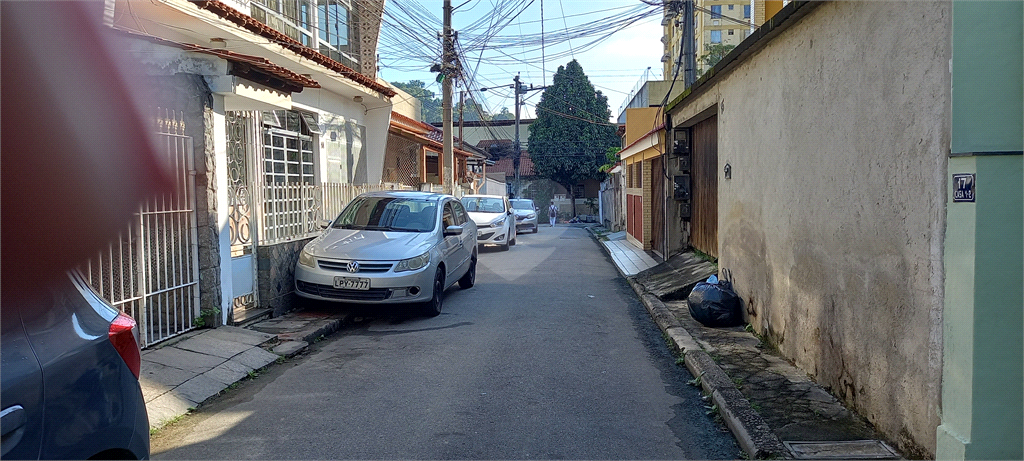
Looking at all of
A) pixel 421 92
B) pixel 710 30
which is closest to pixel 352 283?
pixel 421 92

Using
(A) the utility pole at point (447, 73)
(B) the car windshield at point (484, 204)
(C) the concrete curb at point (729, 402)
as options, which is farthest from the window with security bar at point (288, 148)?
(B) the car windshield at point (484, 204)

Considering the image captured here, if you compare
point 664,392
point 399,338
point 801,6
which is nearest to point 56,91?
point 399,338

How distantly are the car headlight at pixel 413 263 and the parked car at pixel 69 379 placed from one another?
562 cm

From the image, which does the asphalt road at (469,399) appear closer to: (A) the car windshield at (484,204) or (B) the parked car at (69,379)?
(B) the parked car at (69,379)

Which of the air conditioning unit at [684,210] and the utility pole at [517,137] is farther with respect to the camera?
the utility pole at [517,137]

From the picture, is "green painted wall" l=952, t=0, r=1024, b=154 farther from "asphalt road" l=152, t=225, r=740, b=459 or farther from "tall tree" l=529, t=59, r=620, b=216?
"tall tree" l=529, t=59, r=620, b=216

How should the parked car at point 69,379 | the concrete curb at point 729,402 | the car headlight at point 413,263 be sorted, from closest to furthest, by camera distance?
the parked car at point 69,379 < the concrete curb at point 729,402 < the car headlight at point 413,263

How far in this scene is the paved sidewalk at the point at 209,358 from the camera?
16.9 ft

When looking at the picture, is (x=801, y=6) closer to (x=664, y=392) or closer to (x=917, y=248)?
(x=917, y=248)

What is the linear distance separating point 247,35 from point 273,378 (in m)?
5.19

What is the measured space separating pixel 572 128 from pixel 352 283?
38464mm

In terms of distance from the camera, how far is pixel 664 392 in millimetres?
5715

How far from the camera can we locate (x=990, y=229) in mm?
3168

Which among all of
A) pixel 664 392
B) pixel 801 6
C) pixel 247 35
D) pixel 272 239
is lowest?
pixel 664 392
